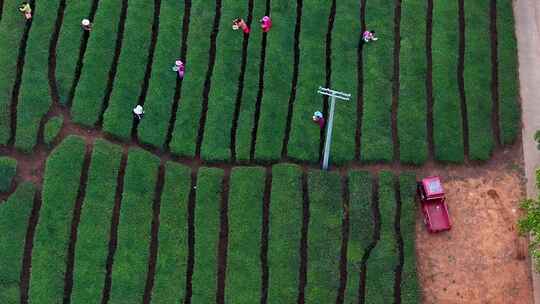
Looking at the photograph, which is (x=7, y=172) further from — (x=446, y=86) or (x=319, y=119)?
(x=446, y=86)

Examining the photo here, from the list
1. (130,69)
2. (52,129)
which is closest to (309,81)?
(130,69)

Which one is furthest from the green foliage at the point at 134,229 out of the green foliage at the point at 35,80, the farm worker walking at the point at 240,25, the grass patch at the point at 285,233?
the farm worker walking at the point at 240,25

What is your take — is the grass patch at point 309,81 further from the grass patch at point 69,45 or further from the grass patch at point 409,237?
the grass patch at point 69,45

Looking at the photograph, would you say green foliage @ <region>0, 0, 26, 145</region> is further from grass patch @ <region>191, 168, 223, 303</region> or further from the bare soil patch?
the bare soil patch

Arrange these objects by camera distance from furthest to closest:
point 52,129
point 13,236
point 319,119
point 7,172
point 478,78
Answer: point 478,78
point 319,119
point 52,129
point 7,172
point 13,236

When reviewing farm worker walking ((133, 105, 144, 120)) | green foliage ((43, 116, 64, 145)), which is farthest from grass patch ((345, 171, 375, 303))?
green foliage ((43, 116, 64, 145))

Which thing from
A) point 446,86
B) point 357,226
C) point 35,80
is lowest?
point 357,226
